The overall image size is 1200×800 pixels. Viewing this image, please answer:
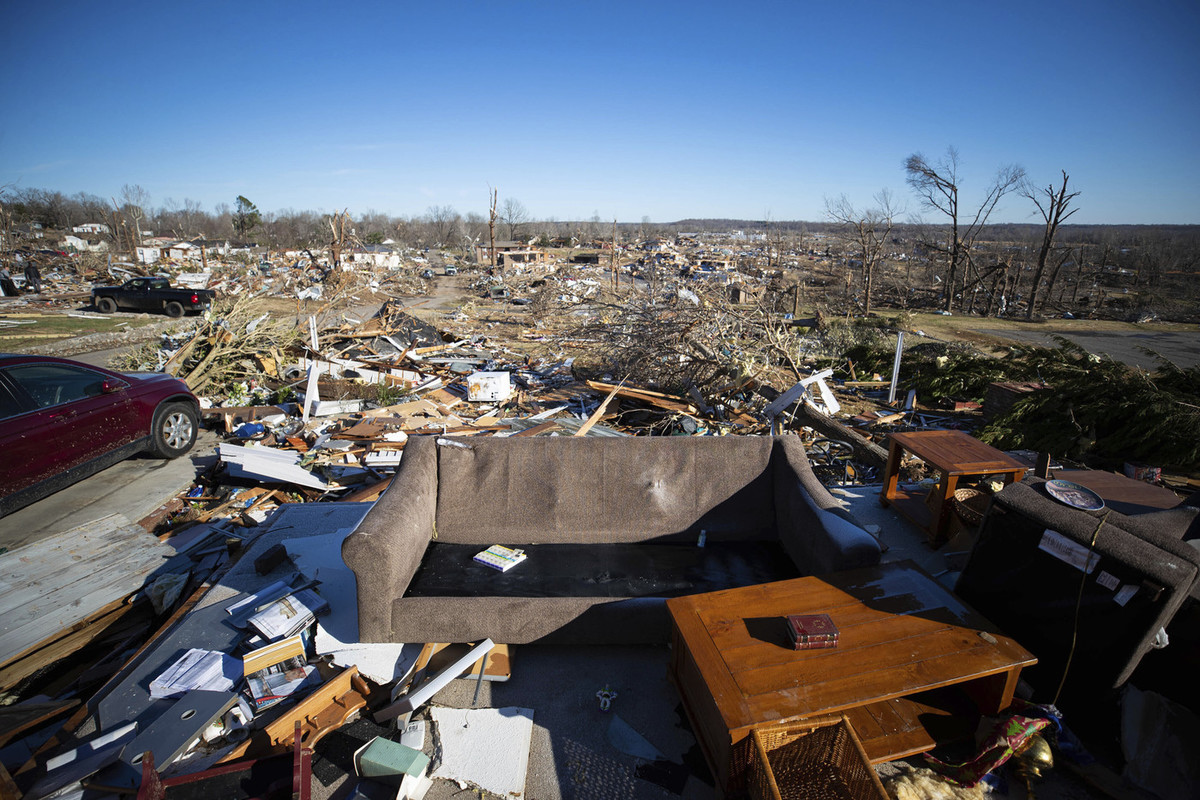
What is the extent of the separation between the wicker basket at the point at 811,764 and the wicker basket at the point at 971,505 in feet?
9.17

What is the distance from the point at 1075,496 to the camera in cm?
290

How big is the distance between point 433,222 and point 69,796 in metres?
89.9

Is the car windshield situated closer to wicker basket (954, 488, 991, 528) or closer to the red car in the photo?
the red car

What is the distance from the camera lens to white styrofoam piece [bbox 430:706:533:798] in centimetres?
267

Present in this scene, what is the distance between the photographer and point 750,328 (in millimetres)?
8836

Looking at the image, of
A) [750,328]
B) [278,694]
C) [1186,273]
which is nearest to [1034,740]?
[278,694]

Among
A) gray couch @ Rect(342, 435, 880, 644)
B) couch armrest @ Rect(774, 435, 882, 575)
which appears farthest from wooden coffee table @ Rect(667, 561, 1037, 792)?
gray couch @ Rect(342, 435, 880, 644)

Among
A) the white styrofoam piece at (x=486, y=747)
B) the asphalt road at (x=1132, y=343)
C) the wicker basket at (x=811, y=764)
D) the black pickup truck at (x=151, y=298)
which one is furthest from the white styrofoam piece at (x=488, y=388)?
the asphalt road at (x=1132, y=343)

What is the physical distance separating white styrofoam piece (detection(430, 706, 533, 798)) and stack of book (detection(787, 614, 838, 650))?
1503 millimetres

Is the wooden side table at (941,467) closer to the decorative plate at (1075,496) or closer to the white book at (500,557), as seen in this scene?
the decorative plate at (1075,496)

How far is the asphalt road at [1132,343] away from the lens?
14477 mm

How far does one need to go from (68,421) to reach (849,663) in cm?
711

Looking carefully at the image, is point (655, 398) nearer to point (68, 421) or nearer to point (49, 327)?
point (68, 421)

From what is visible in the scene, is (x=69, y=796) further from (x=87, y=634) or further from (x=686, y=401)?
(x=686, y=401)
